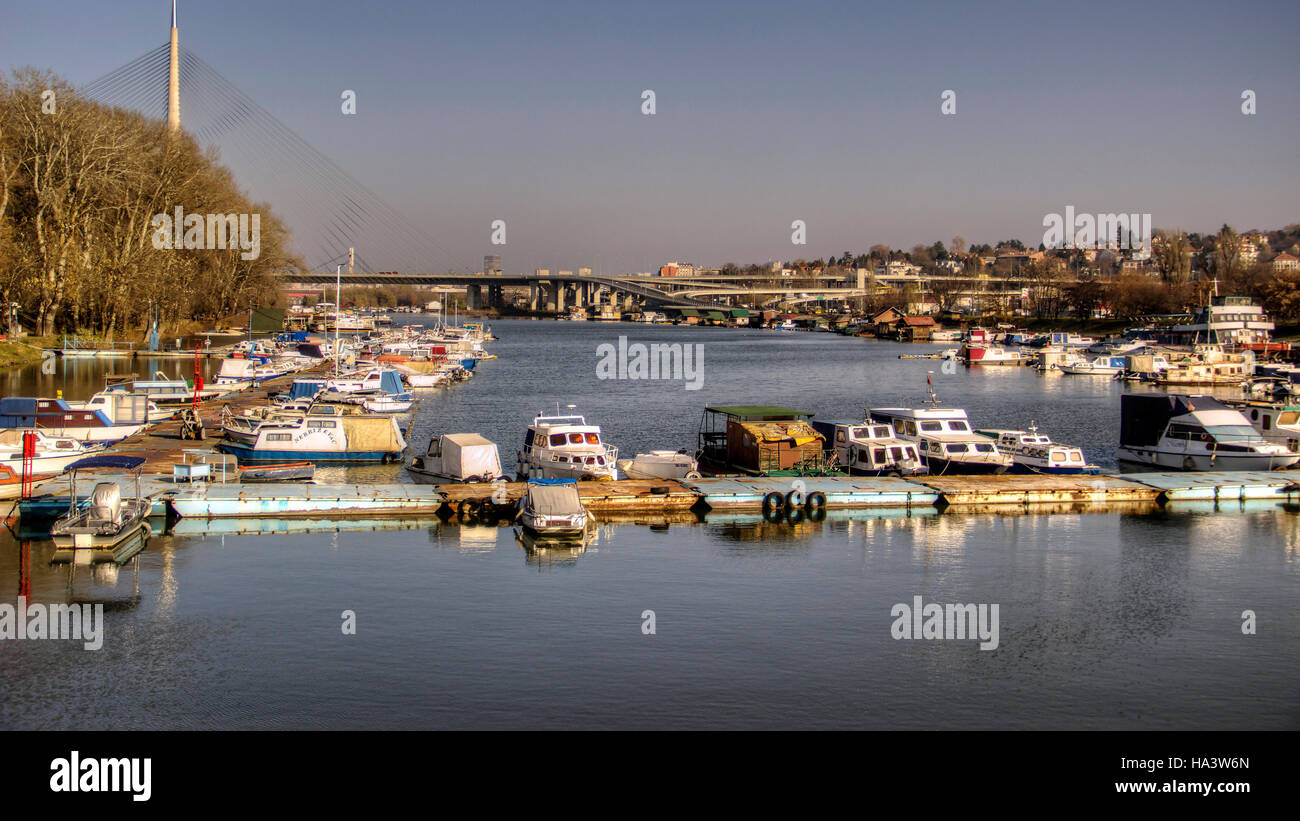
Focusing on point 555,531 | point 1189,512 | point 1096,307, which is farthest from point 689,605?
point 1096,307

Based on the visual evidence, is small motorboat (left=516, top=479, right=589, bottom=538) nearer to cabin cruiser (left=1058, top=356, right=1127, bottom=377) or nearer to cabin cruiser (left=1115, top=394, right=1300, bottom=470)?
cabin cruiser (left=1115, top=394, right=1300, bottom=470)

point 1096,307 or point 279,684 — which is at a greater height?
point 1096,307

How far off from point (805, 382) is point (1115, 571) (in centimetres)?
6668

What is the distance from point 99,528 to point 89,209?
67.5m

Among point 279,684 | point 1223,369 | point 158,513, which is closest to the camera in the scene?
point 279,684

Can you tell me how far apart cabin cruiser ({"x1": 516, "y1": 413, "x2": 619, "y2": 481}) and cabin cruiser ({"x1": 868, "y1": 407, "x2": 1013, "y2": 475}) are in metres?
11.1

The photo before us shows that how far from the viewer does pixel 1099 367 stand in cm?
10219

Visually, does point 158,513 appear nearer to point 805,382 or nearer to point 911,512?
point 911,512

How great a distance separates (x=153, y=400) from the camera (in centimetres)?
5172

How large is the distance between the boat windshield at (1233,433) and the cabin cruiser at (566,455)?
70.2 ft

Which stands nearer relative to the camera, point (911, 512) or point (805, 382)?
point (911, 512)

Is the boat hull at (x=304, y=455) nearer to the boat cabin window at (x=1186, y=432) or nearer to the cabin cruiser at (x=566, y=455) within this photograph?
the cabin cruiser at (x=566, y=455)
